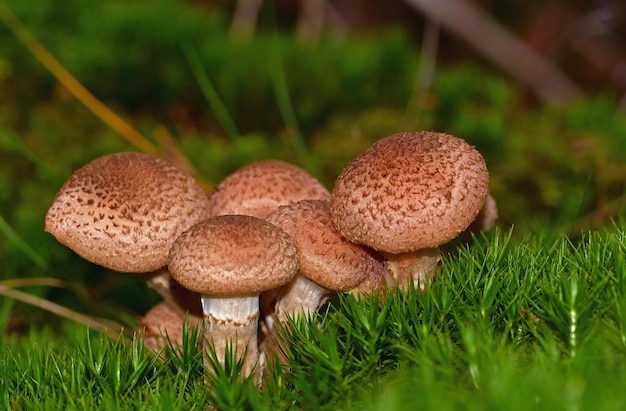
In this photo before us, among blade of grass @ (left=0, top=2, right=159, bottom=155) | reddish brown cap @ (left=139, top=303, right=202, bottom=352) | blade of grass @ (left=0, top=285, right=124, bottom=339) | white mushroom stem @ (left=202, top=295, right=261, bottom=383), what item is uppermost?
blade of grass @ (left=0, top=2, right=159, bottom=155)

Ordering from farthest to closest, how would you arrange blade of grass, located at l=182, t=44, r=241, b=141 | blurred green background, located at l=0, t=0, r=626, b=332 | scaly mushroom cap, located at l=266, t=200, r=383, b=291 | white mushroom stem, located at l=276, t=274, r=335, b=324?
blade of grass, located at l=182, t=44, r=241, b=141 < blurred green background, located at l=0, t=0, r=626, b=332 < white mushroom stem, located at l=276, t=274, r=335, b=324 < scaly mushroom cap, located at l=266, t=200, r=383, b=291

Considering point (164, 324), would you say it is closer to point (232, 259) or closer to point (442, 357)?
point (232, 259)

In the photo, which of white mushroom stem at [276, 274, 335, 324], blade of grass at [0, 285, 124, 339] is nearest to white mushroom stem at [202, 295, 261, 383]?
white mushroom stem at [276, 274, 335, 324]

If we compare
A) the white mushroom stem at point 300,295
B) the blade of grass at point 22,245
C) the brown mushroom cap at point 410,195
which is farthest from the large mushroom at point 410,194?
the blade of grass at point 22,245

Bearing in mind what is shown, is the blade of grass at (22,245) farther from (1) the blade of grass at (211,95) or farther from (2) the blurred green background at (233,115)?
(1) the blade of grass at (211,95)

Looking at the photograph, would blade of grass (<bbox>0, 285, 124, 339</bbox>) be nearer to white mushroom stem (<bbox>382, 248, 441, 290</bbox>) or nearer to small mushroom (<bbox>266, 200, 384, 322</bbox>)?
small mushroom (<bbox>266, 200, 384, 322</bbox>)

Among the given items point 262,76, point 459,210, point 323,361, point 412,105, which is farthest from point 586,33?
point 323,361
